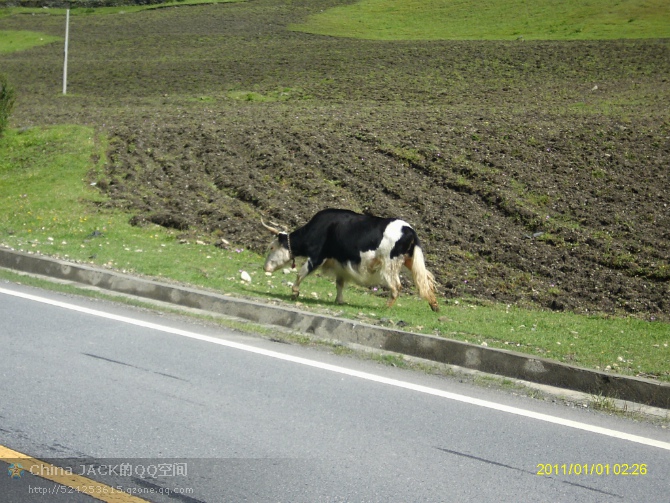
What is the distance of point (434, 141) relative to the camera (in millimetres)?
19266

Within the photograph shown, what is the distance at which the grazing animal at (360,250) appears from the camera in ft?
36.5

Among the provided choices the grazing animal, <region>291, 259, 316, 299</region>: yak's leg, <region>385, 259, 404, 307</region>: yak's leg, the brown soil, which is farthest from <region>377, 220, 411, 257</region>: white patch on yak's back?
the brown soil

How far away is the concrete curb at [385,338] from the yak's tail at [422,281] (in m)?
2.02

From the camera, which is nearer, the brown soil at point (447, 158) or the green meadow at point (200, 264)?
the green meadow at point (200, 264)

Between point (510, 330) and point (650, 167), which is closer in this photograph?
point (510, 330)

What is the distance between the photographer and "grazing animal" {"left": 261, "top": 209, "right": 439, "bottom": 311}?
11.1 m

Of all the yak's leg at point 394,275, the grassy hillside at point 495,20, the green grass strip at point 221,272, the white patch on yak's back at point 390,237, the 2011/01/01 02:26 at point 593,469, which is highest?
the grassy hillside at point 495,20

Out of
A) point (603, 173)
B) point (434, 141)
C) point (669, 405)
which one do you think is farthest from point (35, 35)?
point (669, 405)

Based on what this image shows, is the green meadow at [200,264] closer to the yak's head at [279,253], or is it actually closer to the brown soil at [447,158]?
the yak's head at [279,253]

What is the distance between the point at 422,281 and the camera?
11.0 metres

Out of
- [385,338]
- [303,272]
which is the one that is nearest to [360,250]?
[303,272]

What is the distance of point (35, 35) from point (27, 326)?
50.7m

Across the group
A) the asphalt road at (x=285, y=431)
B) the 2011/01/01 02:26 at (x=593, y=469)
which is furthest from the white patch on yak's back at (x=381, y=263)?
the 2011/01/01 02:26 at (x=593, y=469)

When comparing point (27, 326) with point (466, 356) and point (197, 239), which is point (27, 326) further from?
point (197, 239)
